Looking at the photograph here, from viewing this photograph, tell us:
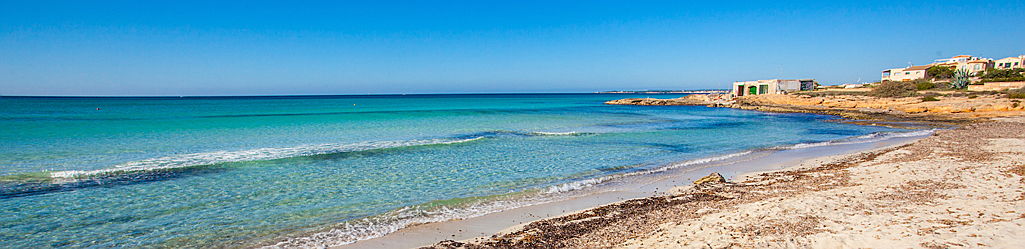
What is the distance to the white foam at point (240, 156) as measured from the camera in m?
11.9

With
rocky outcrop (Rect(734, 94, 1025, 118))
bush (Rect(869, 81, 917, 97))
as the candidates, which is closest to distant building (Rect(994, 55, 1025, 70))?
bush (Rect(869, 81, 917, 97))

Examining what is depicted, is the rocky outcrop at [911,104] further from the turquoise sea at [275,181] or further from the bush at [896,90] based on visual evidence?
the turquoise sea at [275,181]

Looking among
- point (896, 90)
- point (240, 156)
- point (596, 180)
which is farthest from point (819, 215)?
point (896, 90)

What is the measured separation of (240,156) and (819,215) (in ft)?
50.4

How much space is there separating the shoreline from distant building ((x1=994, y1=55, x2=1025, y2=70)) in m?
79.8

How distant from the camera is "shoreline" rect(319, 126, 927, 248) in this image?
21.4 feet

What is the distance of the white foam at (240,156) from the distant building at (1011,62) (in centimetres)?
8799

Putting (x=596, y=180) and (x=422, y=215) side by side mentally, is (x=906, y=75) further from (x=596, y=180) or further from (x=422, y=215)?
(x=422, y=215)

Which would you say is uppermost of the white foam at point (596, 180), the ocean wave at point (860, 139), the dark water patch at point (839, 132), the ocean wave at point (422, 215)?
the ocean wave at point (422, 215)

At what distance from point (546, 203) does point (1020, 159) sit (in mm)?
11557

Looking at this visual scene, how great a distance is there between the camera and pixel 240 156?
583 inches

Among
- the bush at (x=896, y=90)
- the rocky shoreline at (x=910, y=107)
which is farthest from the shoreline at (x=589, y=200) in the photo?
the bush at (x=896, y=90)

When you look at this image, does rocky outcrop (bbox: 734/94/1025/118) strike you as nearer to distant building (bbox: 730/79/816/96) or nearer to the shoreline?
distant building (bbox: 730/79/816/96)

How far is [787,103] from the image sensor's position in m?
52.4
